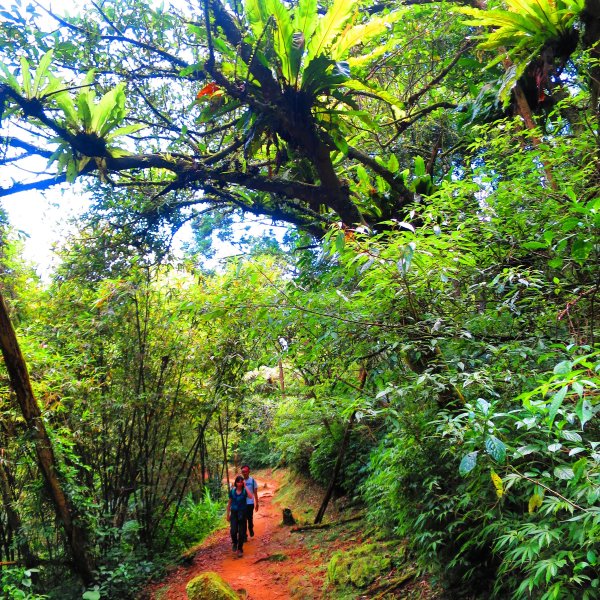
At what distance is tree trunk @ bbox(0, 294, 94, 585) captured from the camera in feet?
12.8

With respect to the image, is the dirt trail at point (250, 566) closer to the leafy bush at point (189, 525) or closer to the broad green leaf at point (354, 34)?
the leafy bush at point (189, 525)

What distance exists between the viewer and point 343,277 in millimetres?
3938

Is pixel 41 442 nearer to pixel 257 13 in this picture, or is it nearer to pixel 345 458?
pixel 257 13

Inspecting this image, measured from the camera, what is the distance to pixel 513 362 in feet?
7.45

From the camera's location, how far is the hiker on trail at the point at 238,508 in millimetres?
6703

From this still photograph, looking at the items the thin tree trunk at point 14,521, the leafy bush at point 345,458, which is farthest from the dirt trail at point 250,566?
the thin tree trunk at point 14,521

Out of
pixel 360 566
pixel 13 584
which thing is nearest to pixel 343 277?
pixel 360 566

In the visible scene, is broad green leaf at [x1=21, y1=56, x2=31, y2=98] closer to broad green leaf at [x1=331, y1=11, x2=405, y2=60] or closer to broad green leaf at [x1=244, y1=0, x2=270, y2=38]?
broad green leaf at [x1=244, y1=0, x2=270, y2=38]

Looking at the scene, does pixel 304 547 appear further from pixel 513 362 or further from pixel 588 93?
pixel 588 93

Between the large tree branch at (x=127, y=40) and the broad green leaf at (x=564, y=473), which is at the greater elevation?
the large tree branch at (x=127, y=40)

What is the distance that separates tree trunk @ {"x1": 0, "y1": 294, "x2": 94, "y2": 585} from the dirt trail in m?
1.34

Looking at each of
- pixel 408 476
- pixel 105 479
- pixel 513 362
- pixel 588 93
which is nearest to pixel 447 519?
pixel 408 476

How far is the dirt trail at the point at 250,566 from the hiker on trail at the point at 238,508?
235 millimetres

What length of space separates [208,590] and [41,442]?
2294mm
